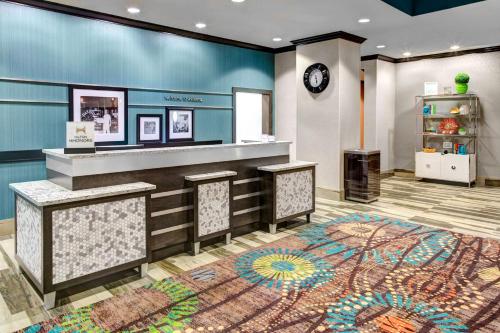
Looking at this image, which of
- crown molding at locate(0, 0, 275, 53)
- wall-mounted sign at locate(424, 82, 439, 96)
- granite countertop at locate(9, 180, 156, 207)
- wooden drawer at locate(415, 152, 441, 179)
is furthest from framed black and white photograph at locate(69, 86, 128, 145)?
wall-mounted sign at locate(424, 82, 439, 96)

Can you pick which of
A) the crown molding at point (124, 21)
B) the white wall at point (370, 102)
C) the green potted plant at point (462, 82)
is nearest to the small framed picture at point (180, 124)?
the crown molding at point (124, 21)

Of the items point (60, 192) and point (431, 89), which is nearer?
point (60, 192)

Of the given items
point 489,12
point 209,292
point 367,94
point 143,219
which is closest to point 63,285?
point 143,219

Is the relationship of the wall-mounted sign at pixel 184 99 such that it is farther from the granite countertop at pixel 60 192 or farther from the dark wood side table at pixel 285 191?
the granite countertop at pixel 60 192

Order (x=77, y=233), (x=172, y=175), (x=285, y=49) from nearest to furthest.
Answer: (x=77, y=233)
(x=172, y=175)
(x=285, y=49)

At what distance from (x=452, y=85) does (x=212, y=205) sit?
6.95 meters

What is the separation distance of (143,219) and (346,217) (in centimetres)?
312

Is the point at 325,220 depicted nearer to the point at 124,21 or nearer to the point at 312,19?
the point at 312,19

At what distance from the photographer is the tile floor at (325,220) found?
2781 millimetres

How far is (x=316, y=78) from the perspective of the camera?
21.2 ft

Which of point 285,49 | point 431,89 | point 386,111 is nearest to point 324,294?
point 285,49

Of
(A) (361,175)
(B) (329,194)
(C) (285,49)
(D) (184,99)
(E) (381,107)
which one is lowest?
(B) (329,194)

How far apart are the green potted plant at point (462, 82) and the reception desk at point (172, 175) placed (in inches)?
206

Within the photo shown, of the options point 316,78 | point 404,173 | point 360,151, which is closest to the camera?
point 360,151
